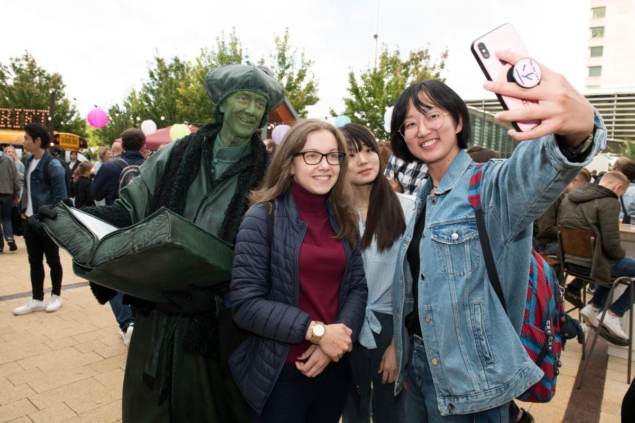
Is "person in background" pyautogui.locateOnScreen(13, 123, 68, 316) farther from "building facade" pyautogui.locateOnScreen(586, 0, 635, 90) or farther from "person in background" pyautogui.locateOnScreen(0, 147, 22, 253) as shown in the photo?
"building facade" pyautogui.locateOnScreen(586, 0, 635, 90)

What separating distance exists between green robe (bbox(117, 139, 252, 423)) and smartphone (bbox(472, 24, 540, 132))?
3.83 feet

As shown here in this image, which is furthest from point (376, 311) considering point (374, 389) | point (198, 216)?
point (198, 216)

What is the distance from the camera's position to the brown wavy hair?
1.73 meters

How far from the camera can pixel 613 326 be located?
4137 millimetres

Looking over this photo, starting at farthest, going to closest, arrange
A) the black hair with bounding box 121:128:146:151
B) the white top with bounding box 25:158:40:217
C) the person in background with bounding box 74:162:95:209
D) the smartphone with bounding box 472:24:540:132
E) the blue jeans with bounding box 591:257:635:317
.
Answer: the person in background with bounding box 74:162:95:209 < the white top with bounding box 25:158:40:217 < the black hair with bounding box 121:128:146:151 < the blue jeans with bounding box 591:257:635:317 < the smartphone with bounding box 472:24:540:132

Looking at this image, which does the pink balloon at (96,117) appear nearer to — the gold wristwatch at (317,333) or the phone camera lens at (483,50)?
the gold wristwatch at (317,333)

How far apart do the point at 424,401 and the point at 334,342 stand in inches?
18.1

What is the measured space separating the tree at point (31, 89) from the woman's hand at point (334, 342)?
30.9 m

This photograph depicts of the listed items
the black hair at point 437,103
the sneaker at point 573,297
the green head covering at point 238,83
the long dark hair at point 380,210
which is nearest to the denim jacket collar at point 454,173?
the black hair at point 437,103

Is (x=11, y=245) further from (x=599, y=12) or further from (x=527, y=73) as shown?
(x=599, y=12)

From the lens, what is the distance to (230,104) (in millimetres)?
1927

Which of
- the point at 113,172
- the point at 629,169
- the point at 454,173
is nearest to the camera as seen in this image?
the point at 454,173

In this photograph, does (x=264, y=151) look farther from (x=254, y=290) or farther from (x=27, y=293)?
(x=27, y=293)

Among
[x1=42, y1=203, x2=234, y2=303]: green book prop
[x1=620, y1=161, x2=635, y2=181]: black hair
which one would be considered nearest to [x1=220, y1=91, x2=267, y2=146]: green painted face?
[x1=42, y1=203, x2=234, y2=303]: green book prop
